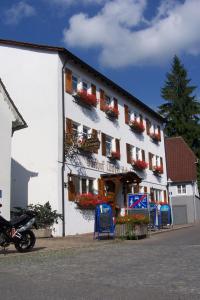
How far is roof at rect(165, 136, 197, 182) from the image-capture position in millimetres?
44406

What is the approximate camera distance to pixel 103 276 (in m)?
8.28

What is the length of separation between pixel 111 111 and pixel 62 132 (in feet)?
20.9

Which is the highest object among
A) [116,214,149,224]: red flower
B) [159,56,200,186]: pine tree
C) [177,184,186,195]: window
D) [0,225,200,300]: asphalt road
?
[159,56,200,186]: pine tree

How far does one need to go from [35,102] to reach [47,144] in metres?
2.43

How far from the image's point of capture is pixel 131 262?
10.2 meters

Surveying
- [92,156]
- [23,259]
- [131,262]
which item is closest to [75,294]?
[131,262]

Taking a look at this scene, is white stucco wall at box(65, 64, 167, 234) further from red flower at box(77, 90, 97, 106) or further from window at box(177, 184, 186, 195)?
window at box(177, 184, 186, 195)

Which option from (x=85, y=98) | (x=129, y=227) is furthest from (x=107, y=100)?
(x=129, y=227)

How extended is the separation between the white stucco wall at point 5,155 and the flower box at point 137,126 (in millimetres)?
14185

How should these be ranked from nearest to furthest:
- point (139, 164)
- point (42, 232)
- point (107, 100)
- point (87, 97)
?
1. point (42, 232)
2. point (87, 97)
3. point (107, 100)
4. point (139, 164)

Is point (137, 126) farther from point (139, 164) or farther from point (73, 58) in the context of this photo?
point (73, 58)

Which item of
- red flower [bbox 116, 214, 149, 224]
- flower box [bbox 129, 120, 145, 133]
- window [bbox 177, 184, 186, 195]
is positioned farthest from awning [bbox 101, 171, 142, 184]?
window [bbox 177, 184, 186, 195]

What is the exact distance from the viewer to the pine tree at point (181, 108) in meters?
54.2

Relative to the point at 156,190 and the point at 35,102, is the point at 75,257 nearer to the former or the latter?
the point at 35,102
